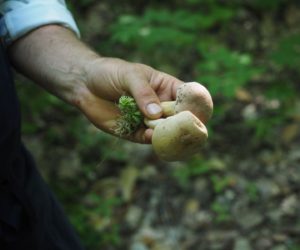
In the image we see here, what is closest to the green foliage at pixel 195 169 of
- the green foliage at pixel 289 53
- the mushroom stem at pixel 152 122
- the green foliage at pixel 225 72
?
the green foliage at pixel 225 72

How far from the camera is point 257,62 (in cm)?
344

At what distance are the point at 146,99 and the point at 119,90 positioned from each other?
104mm

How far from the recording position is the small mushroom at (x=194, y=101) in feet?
4.04

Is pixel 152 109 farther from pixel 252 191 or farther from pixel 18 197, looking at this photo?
pixel 252 191

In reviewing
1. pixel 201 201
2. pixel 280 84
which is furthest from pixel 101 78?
pixel 280 84

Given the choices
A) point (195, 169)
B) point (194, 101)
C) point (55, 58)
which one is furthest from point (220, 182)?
point (194, 101)

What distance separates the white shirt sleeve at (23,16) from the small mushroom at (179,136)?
0.48 metres

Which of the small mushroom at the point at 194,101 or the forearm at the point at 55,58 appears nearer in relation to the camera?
the small mushroom at the point at 194,101

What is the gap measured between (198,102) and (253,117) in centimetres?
195

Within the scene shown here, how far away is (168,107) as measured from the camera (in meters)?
1.31

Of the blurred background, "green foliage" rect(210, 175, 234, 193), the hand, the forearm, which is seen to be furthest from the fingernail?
"green foliage" rect(210, 175, 234, 193)

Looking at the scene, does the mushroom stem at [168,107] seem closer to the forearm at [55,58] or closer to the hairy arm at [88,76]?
the hairy arm at [88,76]

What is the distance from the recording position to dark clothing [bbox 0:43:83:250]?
1271mm

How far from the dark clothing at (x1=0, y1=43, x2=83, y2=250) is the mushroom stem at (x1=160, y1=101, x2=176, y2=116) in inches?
13.4
